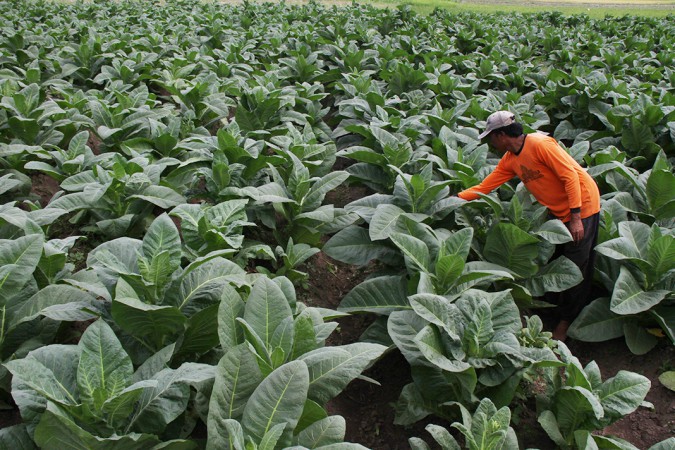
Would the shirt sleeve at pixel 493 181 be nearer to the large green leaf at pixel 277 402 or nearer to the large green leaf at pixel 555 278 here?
the large green leaf at pixel 555 278

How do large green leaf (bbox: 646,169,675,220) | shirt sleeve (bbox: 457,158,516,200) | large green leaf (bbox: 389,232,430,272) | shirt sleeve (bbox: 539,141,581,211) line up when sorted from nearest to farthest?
large green leaf (bbox: 389,232,430,272), shirt sleeve (bbox: 539,141,581,211), shirt sleeve (bbox: 457,158,516,200), large green leaf (bbox: 646,169,675,220)

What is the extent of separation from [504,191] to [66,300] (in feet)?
11.5

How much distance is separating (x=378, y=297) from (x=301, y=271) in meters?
1.03

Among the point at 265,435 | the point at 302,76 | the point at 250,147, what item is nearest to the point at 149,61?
the point at 302,76

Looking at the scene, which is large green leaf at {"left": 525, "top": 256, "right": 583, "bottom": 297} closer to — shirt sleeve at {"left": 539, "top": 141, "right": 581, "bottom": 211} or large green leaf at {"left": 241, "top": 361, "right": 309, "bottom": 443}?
shirt sleeve at {"left": 539, "top": 141, "right": 581, "bottom": 211}

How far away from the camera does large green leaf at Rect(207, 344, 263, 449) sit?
200 cm

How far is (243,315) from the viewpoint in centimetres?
248

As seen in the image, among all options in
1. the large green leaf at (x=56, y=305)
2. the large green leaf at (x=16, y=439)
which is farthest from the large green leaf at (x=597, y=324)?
the large green leaf at (x=16, y=439)

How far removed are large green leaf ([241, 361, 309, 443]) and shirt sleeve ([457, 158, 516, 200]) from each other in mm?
2551

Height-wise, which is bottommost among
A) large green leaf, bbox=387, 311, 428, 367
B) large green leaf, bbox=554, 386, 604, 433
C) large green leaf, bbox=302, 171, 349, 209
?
large green leaf, bbox=554, 386, 604, 433

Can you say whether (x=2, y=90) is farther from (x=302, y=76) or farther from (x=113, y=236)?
(x=302, y=76)

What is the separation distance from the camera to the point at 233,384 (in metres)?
2.06

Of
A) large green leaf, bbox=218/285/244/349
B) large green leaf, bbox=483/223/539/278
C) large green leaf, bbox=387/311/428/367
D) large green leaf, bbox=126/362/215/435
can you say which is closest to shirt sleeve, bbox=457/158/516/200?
large green leaf, bbox=483/223/539/278

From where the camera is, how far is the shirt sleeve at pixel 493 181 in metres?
4.15
